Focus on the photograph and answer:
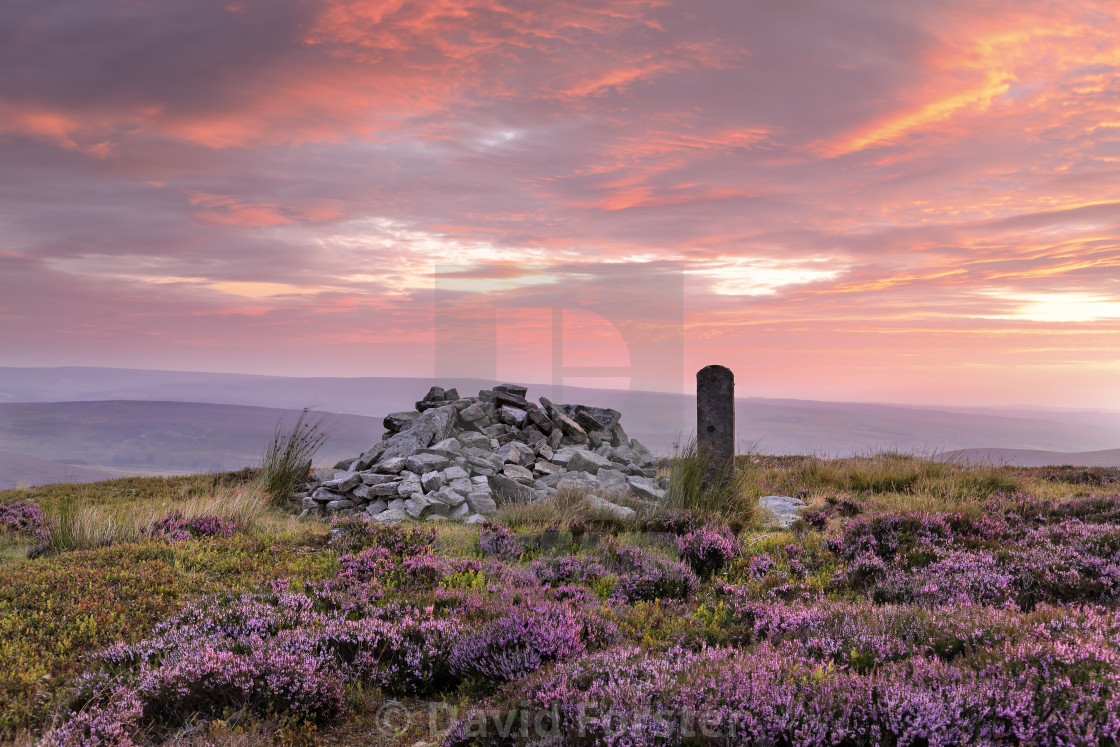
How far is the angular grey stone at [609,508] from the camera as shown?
35.1 ft

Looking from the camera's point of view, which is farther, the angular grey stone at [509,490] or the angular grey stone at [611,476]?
the angular grey stone at [611,476]

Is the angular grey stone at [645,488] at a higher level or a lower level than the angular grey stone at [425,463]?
lower

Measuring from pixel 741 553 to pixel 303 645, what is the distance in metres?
5.14

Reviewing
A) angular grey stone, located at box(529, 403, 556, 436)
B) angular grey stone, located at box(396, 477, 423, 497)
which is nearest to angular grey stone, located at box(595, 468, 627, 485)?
angular grey stone, located at box(529, 403, 556, 436)

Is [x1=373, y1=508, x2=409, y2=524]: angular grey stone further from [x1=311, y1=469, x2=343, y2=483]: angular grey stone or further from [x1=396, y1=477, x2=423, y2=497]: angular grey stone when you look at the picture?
[x1=311, y1=469, x2=343, y2=483]: angular grey stone

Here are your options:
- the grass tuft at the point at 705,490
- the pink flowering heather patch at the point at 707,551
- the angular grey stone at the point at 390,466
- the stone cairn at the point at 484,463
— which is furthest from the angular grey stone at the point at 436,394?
the pink flowering heather patch at the point at 707,551

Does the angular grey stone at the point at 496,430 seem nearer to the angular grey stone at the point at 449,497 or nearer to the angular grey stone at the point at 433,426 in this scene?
the angular grey stone at the point at 433,426

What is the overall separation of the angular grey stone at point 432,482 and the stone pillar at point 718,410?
5.18m

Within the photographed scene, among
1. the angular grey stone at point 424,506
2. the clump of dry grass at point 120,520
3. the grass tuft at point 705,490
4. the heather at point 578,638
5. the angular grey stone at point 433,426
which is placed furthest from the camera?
the angular grey stone at point 433,426

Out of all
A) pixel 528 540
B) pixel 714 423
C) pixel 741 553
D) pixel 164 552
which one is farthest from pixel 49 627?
pixel 714 423

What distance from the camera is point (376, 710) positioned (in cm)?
413

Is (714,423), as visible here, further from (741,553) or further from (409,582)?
(409,582)

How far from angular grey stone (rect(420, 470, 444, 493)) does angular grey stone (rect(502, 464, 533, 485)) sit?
1418 millimetres

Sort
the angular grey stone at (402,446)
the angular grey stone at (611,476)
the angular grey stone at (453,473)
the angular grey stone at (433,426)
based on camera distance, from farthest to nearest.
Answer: the angular grey stone at (433,426) < the angular grey stone at (402,446) < the angular grey stone at (611,476) < the angular grey stone at (453,473)
